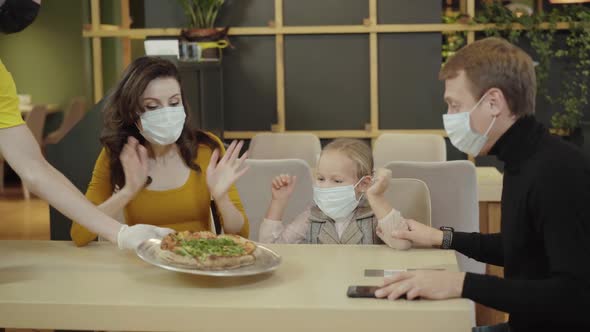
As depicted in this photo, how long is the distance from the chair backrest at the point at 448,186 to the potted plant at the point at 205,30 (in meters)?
2.69

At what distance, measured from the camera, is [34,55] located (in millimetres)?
12211

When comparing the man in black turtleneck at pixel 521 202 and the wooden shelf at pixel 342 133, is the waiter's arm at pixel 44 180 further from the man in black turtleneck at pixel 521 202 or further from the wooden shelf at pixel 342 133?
the wooden shelf at pixel 342 133

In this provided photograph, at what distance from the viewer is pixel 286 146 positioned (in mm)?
5660

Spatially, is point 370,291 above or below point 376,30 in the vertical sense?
below

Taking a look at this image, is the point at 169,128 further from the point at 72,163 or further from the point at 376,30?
the point at 376,30

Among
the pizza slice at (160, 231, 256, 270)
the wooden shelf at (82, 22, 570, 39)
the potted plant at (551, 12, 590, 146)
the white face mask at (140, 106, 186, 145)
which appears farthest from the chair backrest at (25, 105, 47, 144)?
the pizza slice at (160, 231, 256, 270)

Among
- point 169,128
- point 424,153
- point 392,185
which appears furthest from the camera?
point 424,153

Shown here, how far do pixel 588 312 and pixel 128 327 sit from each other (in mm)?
972

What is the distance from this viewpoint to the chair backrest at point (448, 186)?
3854mm

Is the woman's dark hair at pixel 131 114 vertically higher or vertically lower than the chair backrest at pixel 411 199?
higher

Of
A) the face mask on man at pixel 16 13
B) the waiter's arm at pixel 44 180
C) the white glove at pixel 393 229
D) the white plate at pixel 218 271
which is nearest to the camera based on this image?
the white plate at pixel 218 271

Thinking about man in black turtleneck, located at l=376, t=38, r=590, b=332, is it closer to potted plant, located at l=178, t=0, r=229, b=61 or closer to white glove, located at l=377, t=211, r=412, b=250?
white glove, located at l=377, t=211, r=412, b=250

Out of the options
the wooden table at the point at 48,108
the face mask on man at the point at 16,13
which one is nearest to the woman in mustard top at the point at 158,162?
the face mask on man at the point at 16,13

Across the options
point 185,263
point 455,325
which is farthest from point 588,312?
point 185,263
